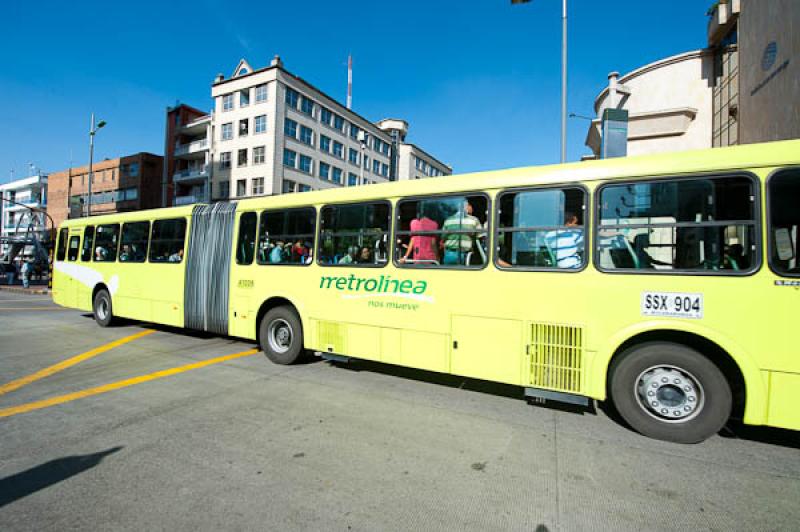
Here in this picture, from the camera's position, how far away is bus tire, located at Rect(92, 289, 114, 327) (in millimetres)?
9719

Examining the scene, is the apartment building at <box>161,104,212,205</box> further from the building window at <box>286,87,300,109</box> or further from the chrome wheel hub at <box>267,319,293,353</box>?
the chrome wheel hub at <box>267,319,293,353</box>

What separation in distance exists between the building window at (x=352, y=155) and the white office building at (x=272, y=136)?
1472 millimetres

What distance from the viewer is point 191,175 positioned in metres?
42.8

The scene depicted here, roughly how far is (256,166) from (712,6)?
36.7 meters

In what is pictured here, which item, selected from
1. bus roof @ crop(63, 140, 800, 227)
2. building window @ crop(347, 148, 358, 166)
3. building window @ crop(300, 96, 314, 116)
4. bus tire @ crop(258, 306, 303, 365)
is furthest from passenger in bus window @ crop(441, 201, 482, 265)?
building window @ crop(347, 148, 358, 166)

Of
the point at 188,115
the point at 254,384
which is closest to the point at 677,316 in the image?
the point at 254,384

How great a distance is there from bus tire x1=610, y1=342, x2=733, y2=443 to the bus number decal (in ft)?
1.13

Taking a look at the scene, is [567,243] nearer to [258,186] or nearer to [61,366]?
[61,366]

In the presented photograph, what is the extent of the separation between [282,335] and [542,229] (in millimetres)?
4810

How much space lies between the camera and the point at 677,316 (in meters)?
3.82

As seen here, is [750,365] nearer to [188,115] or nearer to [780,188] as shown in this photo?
[780,188]

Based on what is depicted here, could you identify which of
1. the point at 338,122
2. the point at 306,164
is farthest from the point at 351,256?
the point at 338,122

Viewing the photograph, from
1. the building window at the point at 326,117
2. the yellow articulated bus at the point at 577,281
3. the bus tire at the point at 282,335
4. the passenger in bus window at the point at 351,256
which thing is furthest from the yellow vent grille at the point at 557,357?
the building window at the point at 326,117

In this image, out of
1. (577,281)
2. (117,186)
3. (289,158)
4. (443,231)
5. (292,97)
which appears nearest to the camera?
(577,281)
